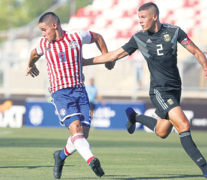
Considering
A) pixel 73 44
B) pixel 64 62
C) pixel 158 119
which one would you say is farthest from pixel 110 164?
pixel 73 44

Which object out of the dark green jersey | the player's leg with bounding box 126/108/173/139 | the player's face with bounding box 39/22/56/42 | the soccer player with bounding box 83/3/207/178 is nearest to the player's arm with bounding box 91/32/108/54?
the soccer player with bounding box 83/3/207/178

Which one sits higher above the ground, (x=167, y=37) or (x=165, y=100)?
(x=167, y=37)

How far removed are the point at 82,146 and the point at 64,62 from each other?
4.08ft

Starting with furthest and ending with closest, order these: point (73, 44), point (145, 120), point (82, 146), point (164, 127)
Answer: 1. point (145, 120)
2. point (164, 127)
3. point (73, 44)
4. point (82, 146)

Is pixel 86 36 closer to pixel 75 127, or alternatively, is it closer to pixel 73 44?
pixel 73 44

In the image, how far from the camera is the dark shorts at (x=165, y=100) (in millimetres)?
6309

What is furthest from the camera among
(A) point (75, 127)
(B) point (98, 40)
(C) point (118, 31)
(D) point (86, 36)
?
(C) point (118, 31)

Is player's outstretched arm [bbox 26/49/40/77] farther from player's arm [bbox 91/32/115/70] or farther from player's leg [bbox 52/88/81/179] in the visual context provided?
player's arm [bbox 91/32/115/70]

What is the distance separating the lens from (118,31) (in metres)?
28.3

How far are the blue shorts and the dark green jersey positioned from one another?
110cm

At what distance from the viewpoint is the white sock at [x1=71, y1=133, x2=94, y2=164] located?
569 centimetres

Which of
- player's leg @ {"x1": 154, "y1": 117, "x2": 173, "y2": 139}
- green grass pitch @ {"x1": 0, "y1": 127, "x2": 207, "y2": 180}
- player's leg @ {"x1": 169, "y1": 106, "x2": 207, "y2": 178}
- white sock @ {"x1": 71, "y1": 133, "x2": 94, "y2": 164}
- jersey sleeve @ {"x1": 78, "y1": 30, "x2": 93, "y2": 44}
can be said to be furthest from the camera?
player's leg @ {"x1": 154, "y1": 117, "x2": 173, "y2": 139}

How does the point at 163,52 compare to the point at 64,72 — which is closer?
the point at 64,72

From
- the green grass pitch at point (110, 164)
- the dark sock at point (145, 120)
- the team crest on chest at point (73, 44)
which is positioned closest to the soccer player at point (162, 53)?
the team crest on chest at point (73, 44)
